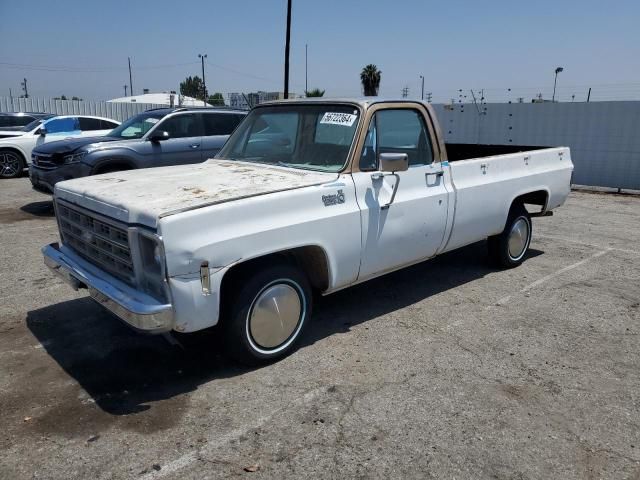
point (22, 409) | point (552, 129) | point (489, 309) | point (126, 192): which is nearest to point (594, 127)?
point (552, 129)

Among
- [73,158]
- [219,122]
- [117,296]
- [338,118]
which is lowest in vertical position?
[117,296]

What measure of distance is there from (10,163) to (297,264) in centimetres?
1295

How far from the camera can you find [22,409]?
331 centimetres

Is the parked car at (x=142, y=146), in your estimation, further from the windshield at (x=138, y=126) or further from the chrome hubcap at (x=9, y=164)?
the chrome hubcap at (x=9, y=164)

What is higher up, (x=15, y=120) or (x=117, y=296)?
(x=15, y=120)

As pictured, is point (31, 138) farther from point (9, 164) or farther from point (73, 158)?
point (73, 158)

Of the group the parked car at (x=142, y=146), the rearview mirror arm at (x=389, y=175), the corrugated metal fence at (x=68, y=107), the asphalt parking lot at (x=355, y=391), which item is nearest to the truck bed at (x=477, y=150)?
the asphalt parking lot at (x=355, y=391)

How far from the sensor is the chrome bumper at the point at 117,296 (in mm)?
3139

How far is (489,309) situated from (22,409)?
3964 mm

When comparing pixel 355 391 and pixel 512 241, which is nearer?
pixel 355 391

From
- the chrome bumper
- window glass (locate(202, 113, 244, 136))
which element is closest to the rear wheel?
window glass (locate(202, 113, 244, 136))

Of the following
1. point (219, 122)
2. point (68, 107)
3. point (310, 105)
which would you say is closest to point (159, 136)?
point (219, 122)

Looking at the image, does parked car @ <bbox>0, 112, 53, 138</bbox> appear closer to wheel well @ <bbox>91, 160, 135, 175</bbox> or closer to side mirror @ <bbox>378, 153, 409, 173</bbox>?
wheel well @ <bbox>91, 160, 135, 175</bbox>

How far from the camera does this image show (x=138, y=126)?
9.55 metres
